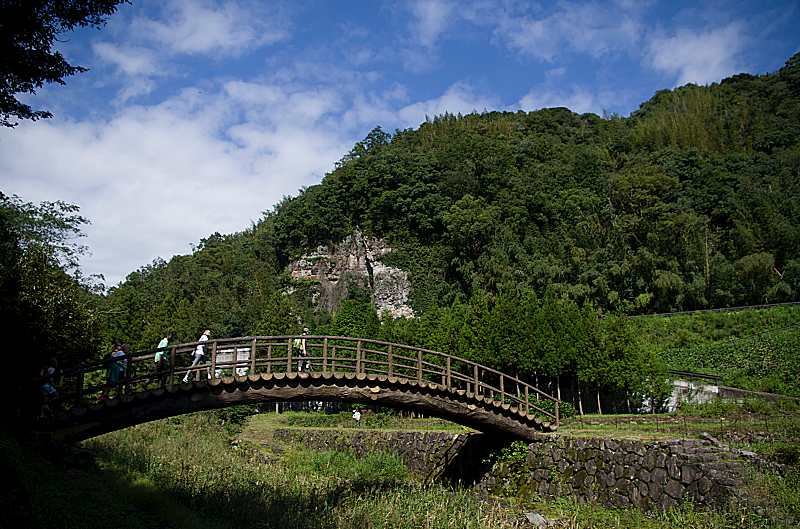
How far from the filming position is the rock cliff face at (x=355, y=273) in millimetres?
55062

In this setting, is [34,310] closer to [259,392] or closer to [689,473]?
[259,392]

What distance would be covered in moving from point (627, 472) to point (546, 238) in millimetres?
40320

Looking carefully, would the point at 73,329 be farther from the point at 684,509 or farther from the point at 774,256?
the point at 774,256

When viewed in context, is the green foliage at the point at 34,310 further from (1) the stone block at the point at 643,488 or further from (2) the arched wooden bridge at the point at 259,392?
(1) the stone block at the point at 643,488

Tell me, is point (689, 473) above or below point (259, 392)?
below

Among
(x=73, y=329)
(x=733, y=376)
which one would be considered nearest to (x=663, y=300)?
(x=733, y=376)

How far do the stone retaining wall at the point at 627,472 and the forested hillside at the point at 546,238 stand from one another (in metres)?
8.34

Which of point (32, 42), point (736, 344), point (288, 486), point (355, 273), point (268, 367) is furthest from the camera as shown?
point (355, 273)

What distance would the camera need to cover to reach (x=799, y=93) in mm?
66125

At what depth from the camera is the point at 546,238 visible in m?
54.2

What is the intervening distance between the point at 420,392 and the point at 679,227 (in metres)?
35.9

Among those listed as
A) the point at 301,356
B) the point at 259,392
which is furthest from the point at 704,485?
the point at 301,356

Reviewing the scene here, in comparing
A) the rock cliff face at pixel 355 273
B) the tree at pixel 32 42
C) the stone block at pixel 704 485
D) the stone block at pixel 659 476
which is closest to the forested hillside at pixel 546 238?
the rock cliff face at pixel 355 273

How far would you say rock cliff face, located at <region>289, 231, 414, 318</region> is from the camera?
55.1 meters
